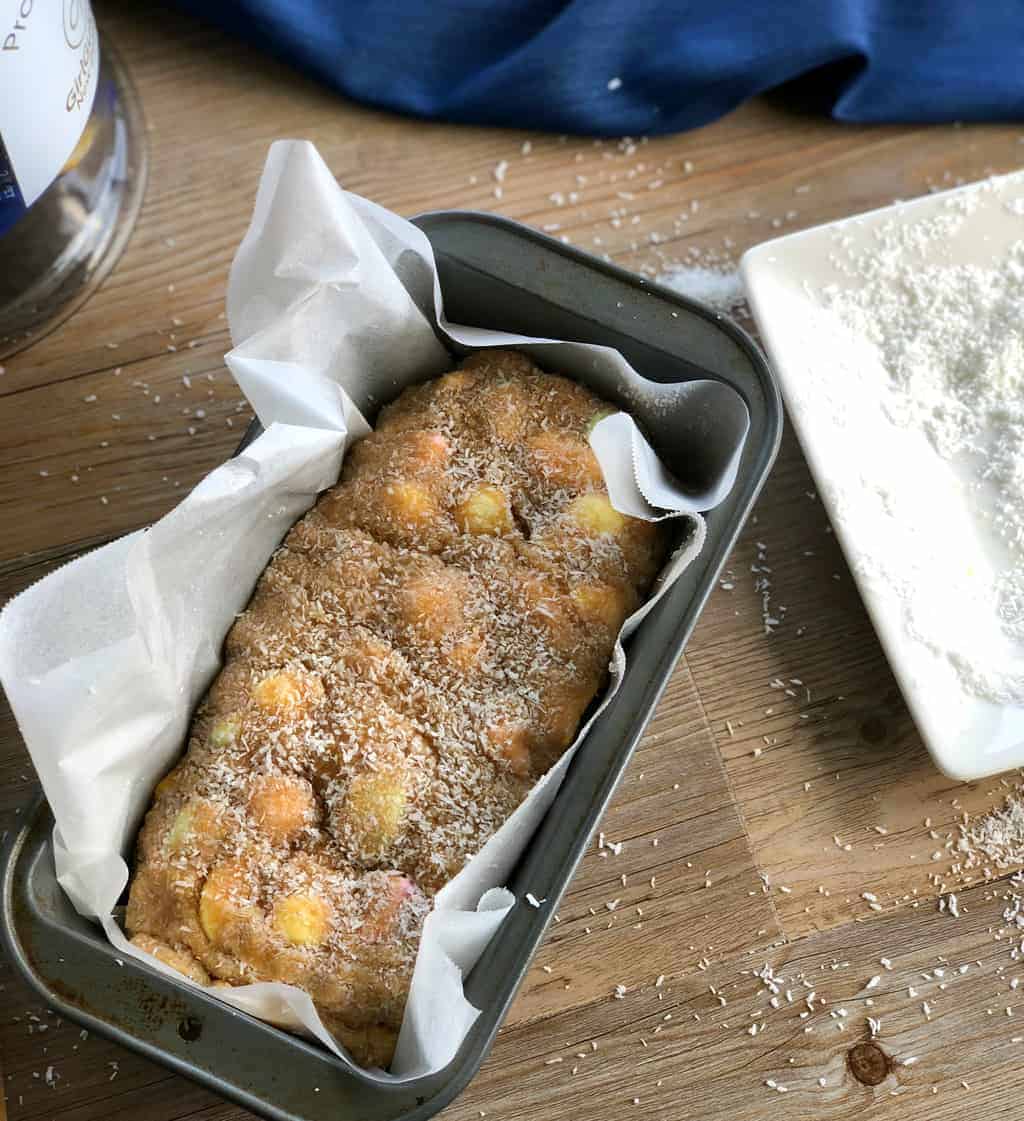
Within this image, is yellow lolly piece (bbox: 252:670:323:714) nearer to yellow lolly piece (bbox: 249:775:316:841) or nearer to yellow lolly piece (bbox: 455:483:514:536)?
yellow lolly piece (bbox: 249:775:316:841)

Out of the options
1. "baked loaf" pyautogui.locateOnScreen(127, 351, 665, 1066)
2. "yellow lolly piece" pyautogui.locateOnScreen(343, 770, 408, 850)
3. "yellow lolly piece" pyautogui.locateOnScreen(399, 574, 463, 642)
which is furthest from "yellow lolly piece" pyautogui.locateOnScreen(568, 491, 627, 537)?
"yellow lolly piece" pyautogui.locateOnScreen(343, 770, 408, 850)

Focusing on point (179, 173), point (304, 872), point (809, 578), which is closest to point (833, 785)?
point (809, 578)

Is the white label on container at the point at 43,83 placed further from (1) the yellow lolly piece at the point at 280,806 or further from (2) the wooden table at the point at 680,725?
(1) the yellow lolly piece at the point at 280,806

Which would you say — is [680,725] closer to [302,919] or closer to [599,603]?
[599,603]

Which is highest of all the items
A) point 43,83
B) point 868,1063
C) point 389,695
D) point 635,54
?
point 43,83

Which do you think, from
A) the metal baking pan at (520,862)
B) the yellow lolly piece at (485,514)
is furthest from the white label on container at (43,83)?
the yellow lolly piece at (485,514)

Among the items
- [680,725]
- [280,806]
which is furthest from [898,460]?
[280,806]
